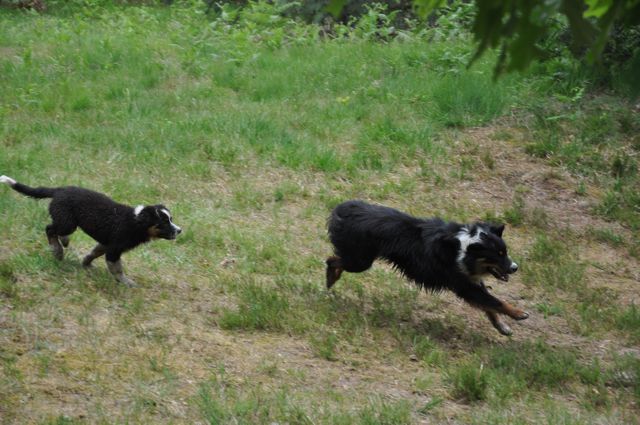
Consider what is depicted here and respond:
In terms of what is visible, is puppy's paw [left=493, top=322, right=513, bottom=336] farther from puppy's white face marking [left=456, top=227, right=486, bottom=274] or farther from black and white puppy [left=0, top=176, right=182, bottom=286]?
black and white puppy [left=0, top=176, right=182, bottom=286]

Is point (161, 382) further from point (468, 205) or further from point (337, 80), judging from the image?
point (337, 80)

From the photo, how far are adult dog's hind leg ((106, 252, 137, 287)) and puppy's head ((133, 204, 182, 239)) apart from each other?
387mm

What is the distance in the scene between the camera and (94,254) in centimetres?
863

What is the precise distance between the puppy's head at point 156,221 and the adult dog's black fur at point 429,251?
5.23ft

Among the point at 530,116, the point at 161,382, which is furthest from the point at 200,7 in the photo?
the point at 161,382

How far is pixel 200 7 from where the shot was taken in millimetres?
19141

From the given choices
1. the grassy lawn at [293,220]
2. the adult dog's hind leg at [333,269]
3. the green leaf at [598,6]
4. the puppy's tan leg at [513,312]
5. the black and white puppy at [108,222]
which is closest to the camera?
the green leaf at [598,6]

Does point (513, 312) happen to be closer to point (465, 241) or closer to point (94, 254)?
point (465, 241)

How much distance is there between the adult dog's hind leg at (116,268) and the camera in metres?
8.42

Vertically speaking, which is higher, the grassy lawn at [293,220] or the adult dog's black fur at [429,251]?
the adult dog's black fur at [429,251]

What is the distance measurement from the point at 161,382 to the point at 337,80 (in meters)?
8.72

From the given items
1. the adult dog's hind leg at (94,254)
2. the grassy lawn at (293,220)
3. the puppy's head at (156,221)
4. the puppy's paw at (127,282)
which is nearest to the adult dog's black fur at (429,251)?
the grassy lawn at (293,220)

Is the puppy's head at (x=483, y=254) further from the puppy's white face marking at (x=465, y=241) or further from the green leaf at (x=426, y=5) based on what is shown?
the green leaf at (x=426, y=5)

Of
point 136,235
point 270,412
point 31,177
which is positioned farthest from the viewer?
point 31,177
